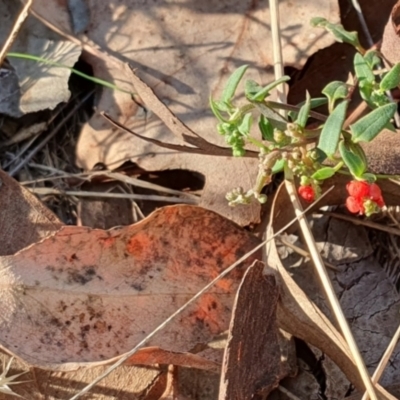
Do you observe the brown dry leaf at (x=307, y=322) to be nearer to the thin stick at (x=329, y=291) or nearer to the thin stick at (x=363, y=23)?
the thin stick at (x=329, y=291)

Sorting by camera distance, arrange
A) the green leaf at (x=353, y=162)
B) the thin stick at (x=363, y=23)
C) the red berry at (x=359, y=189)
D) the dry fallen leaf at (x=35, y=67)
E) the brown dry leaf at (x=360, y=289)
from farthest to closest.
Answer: the dry fallen leaf at (x=35, y=67), the thin stick at (x=363, y=23), the brown dry leaf at (x=360, y=289), the red berry at (x=359, y=189), the green leaf at (x=353, y=162)

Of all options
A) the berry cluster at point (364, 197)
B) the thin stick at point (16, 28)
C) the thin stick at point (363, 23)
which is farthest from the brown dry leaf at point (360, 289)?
the thin stick at point (16, 28)

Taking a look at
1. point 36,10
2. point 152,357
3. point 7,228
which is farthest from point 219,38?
point 152,357

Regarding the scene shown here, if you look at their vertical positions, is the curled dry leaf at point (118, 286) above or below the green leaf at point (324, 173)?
below

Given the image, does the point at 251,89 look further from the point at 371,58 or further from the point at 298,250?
the point at 298,250

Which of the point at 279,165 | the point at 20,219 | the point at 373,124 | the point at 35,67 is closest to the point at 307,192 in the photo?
the point at 279,165

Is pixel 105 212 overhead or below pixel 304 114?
below
